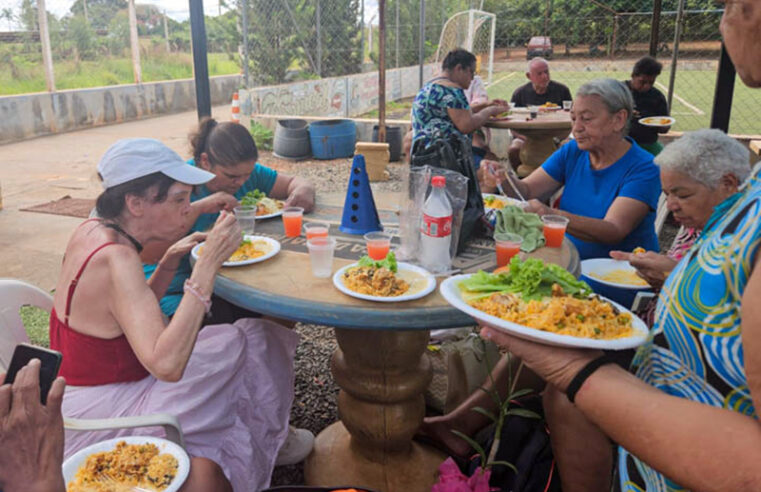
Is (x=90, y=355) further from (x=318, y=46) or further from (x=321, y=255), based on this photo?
(x=318, y=46)

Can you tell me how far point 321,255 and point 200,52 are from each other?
2263 mm

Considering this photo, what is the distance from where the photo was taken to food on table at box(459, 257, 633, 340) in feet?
4.49

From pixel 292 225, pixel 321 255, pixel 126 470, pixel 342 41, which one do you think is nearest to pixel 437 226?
pixel 321 255

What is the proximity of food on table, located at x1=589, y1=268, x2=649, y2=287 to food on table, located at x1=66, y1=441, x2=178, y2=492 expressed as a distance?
2.03m

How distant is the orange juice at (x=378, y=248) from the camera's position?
83.9 inches

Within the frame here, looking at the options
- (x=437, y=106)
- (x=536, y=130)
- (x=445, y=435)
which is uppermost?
(x=437, y=106)

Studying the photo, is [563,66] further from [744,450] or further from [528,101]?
[744,450]

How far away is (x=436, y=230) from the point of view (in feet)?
6.75

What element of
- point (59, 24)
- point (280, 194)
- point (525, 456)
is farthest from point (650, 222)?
point (59, 24)

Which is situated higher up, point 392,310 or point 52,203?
point 392,310

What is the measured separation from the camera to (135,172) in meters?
2.03

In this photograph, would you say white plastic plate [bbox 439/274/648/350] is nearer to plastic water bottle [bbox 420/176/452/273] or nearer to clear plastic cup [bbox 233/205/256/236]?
plastic water bottle [bbox 420/176/452/273]

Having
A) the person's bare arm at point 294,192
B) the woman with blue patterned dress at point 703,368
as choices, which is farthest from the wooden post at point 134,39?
the woman with blue patterned dress at point 703,368

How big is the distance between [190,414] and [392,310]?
2.75ft
